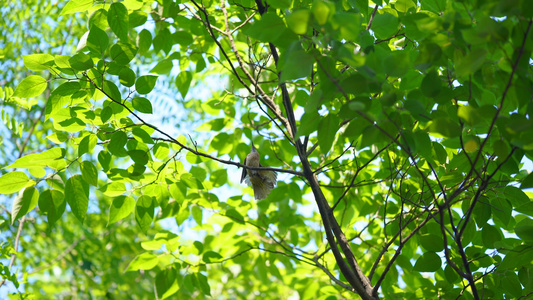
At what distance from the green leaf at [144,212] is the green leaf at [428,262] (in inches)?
43.1

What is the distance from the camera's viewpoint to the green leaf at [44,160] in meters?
1.56

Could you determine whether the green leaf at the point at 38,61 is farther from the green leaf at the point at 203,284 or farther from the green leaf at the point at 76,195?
the green leaf at the point at 203,284

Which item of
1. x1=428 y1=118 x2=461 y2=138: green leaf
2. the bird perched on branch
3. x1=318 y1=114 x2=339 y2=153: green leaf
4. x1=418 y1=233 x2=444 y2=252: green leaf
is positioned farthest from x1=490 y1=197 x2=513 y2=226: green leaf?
the bird perched on branch

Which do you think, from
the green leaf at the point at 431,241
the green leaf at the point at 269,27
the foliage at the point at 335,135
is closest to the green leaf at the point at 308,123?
the foliage at the point at 335,135

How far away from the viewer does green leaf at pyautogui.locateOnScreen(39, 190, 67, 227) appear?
1.62 meters

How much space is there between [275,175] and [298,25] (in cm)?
Result: 106

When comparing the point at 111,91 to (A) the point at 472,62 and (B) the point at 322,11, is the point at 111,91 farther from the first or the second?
(A) the point at 472,62

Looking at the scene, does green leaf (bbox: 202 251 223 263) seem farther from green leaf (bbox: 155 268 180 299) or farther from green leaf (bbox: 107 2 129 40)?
green leaf (bbox: 107 2 129 40)

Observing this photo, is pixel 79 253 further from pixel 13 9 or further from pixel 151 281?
pixel 13 9

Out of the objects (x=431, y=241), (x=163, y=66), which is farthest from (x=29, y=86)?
(x=431, y=241)

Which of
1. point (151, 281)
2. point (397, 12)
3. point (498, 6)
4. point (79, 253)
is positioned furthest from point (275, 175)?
point (151, 281)

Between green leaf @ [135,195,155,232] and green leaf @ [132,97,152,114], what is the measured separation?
0.41 m

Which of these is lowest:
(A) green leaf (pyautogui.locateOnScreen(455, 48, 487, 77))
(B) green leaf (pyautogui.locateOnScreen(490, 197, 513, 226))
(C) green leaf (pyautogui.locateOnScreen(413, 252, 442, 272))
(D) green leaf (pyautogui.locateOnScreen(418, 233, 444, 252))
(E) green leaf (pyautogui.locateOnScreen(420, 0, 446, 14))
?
(C) green leaf (pyautogui.locateOnScreen(413, 252, 442, 272))

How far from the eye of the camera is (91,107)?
1779 mm
